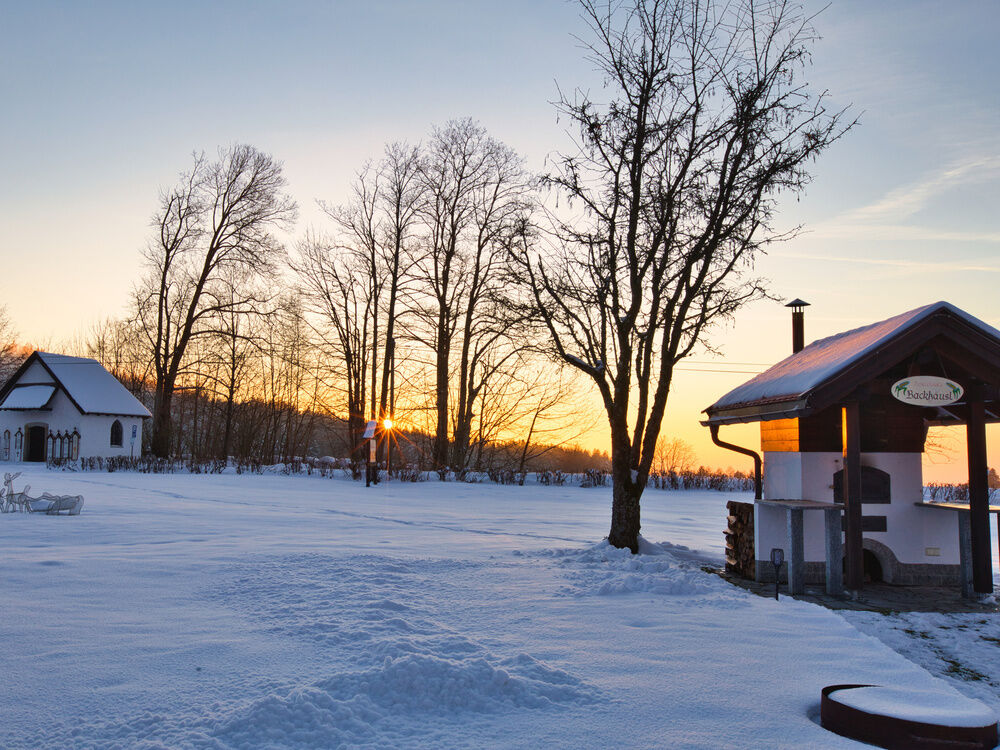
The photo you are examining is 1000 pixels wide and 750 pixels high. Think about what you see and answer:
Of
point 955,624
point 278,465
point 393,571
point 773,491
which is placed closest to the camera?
point 955,624

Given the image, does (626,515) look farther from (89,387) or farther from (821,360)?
(89,387)

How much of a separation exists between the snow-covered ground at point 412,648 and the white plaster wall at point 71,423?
94.9ft

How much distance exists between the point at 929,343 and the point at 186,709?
367 inches

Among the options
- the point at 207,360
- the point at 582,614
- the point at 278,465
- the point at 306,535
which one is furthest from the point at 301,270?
the point at 582,614

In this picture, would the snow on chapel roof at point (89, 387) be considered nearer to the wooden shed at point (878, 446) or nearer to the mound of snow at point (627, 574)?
the mound of snow at point (627, 574)

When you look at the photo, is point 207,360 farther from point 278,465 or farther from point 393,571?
point 393,571

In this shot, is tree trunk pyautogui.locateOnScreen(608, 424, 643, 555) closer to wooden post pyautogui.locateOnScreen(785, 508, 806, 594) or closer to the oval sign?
wooden post pyautogui.locateOnScreen(785, 508, 806, 594)

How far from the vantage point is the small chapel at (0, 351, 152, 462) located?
35969mm

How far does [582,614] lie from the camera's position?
699cm

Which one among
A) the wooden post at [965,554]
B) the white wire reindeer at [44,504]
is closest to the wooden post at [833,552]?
the wooden post at [965,554]

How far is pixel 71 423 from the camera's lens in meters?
36.1

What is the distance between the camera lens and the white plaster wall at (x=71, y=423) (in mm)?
35938

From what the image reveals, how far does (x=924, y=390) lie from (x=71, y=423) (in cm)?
3858

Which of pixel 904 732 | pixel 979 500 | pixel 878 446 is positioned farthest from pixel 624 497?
pixel 904 732
